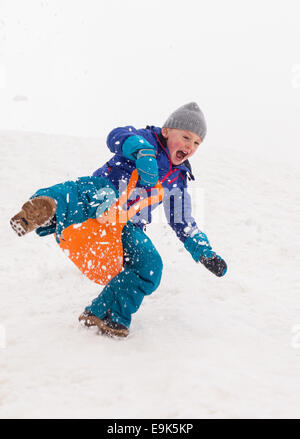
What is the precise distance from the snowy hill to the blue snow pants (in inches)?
8.2

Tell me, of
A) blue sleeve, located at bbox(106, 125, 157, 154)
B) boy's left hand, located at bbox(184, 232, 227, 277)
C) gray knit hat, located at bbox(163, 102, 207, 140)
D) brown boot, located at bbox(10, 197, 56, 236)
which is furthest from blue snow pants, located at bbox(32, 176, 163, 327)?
gray knit hat, located at bbox(163, 102, 207, 140)

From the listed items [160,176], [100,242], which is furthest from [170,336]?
[160,176]

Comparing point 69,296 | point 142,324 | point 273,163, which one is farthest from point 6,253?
point 273,163

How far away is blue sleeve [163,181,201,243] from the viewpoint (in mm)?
2965

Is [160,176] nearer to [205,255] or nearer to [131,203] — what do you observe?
[131,203]

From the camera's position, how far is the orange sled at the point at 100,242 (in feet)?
8.03

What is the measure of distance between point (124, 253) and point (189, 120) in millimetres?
1011

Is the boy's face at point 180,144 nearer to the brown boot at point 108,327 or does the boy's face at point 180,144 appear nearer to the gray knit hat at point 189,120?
the gray knit hat at point 189,120

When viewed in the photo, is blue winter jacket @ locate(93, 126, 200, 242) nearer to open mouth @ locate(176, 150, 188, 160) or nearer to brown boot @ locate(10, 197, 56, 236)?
open mouth @ locate(176, 150, 188, 160)

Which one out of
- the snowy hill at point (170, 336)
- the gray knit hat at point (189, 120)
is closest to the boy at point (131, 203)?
the gray knit hat at point (189, 120)

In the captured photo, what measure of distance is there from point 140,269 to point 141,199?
480 millimetres

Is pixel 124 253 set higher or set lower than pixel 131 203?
lower

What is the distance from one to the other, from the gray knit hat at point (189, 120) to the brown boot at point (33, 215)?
3.54 feet

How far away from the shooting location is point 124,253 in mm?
2582
